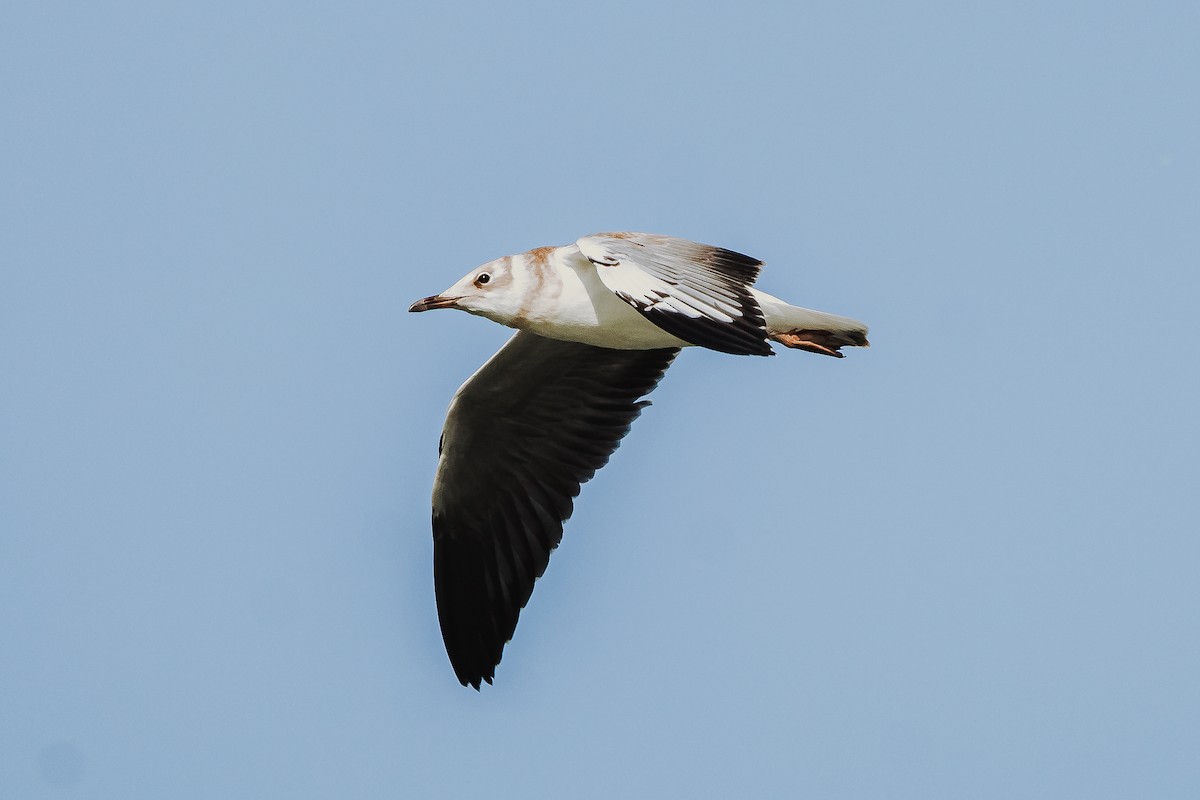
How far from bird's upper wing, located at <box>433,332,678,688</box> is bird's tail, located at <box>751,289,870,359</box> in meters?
1.04

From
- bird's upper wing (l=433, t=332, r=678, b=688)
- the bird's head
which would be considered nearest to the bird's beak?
the bird's head

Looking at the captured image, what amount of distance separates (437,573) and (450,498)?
1.58 feet

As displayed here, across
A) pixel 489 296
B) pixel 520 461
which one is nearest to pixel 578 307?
pixel 489 296

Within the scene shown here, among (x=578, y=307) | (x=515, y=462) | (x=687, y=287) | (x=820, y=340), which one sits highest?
(x=687, y=287)

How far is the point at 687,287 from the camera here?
7.87 metres

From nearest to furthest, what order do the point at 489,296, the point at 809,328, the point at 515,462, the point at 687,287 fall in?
the point at 687,287, the point at 489,296, the point at 809,328, the point at 515,462

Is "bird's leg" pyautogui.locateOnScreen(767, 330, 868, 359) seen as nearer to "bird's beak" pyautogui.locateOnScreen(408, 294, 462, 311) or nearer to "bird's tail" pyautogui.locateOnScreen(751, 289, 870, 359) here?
"bird's tail" pyautogui.locateOnScreen(751, 289, 870, 359)

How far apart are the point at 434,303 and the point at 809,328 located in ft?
7.01

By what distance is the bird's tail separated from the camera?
355 inches

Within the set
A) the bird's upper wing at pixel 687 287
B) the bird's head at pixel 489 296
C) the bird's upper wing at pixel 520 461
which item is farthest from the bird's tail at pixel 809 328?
the bird's head at pixel 489 296

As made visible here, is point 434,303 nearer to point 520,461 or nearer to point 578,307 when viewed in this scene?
point 578,307

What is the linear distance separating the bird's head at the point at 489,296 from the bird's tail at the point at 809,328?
137cm

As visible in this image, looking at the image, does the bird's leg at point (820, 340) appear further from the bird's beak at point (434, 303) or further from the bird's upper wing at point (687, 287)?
the bird's beak at point (434, 303)

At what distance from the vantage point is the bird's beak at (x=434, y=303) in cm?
859
